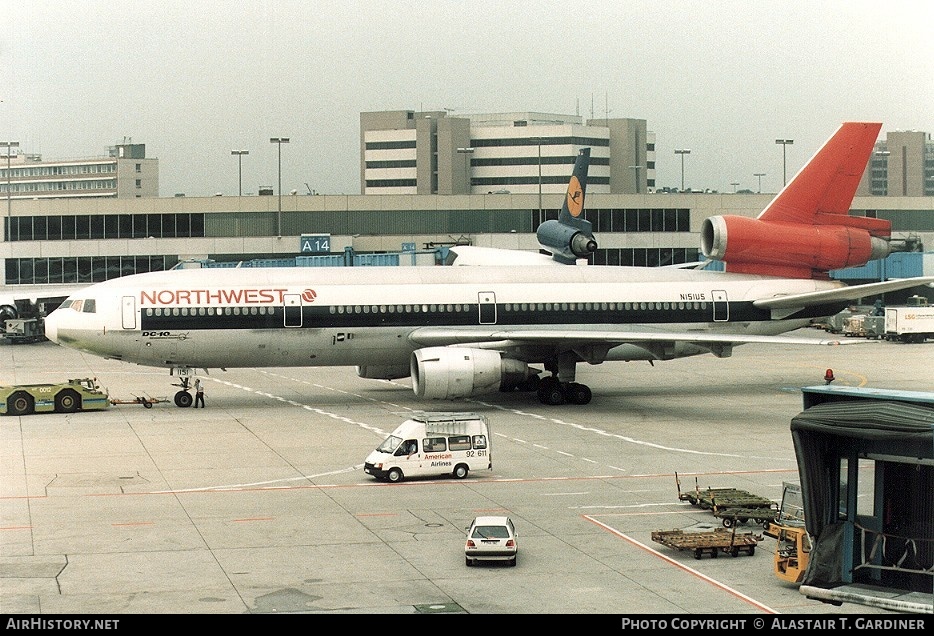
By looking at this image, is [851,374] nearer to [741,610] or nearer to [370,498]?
[370,498]

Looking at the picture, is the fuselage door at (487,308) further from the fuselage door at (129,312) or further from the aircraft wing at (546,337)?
the fuselage door at (129,312)

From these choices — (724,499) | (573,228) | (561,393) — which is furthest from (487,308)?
(573,228)

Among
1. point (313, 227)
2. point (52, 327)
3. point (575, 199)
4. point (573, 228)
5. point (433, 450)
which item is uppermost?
point (575, 199)

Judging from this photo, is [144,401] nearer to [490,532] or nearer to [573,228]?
[490,532]

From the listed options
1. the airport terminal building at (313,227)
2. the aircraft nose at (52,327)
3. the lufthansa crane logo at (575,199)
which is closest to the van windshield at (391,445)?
the aircraft nose at (52,327)

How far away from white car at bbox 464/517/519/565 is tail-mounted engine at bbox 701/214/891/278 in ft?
97.1

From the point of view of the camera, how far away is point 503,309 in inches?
1892

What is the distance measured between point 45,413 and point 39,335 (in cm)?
3985

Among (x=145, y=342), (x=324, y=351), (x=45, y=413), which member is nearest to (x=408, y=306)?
(x=324, y=351)

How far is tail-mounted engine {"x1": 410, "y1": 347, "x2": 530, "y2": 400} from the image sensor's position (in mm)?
43844

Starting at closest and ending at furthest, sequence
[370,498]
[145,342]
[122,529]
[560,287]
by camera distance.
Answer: [122,529] → [370,498] → [145,342] → [560,287]

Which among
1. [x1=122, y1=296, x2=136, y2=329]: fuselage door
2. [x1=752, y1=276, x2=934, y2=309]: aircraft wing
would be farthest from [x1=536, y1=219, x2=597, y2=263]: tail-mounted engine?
[x1=122, y1=296, x2=136, y2=329]: fuselage door

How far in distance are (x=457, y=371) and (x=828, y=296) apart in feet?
52.3

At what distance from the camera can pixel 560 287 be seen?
49.1 meters
